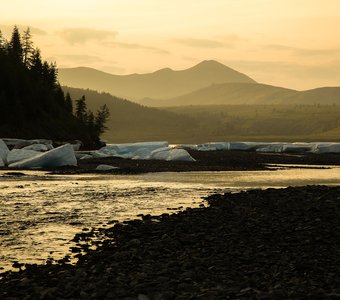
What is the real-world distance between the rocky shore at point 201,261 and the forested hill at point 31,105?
2893 inches

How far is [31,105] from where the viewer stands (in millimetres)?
100312

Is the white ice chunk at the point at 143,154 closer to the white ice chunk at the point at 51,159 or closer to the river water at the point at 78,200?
the white ice chunk at the point at 51,159

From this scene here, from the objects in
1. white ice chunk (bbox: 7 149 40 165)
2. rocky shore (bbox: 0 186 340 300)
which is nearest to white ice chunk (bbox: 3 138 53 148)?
white ice chunk (bbox: 7 149 40 165)

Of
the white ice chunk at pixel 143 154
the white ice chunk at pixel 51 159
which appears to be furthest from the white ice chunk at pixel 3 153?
the white ice chunk at pixel 143 154

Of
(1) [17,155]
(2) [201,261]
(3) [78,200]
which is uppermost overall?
(1) [17,155]

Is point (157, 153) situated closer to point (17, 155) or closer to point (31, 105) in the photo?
point (17, 155)

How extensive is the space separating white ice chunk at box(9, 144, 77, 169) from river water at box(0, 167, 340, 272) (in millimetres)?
7111

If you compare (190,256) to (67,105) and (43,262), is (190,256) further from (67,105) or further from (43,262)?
(67,105)

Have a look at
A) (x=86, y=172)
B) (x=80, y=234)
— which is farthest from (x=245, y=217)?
(x=86, y=172)

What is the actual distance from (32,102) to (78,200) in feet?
243

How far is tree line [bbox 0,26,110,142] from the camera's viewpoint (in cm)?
9438

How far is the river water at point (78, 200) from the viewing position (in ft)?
61.2

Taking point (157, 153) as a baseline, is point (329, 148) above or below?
above

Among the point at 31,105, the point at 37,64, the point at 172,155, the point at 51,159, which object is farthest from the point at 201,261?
the point at 37,64
